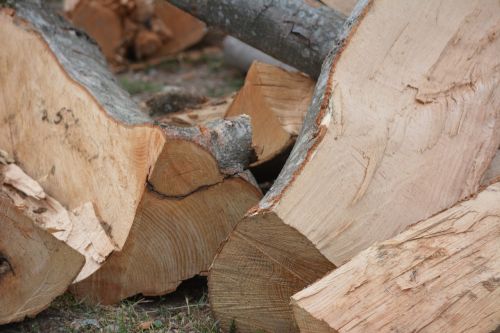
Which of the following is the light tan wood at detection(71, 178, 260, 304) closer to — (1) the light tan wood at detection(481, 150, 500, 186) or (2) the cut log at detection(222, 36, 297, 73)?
(1) the light tan wood at detection(481, 150, 500, 186)

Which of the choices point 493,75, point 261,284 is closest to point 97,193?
point 261,284

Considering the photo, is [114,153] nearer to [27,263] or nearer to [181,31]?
[27,263]

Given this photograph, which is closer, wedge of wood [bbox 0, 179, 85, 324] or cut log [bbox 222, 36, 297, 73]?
wedge of wood [bbox 0, 179, 85, 324]

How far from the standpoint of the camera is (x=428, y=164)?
2.70 meters

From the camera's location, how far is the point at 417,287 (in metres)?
2.25

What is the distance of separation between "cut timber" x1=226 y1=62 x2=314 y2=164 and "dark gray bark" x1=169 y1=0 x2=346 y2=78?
115mm

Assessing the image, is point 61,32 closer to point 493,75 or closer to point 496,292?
point 493,75

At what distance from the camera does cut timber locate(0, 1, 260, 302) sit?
2818 millimetres

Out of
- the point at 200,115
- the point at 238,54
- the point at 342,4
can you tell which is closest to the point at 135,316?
the point at 200,115

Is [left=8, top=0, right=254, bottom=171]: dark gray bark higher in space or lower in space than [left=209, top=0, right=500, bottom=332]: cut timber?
lower

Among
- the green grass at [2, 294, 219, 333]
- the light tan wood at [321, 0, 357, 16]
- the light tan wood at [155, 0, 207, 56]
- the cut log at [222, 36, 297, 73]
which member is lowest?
the green grass at [2, 294, 219, 333]

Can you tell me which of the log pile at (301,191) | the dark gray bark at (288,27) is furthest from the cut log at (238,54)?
the log pile at (301,191)

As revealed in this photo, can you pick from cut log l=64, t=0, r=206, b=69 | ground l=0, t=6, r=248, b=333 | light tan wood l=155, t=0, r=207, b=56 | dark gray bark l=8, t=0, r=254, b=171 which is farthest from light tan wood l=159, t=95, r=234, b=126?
light tan wood l=155, t=0, r=207, b=56

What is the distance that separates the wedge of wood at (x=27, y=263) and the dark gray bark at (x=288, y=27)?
152 centimetres
